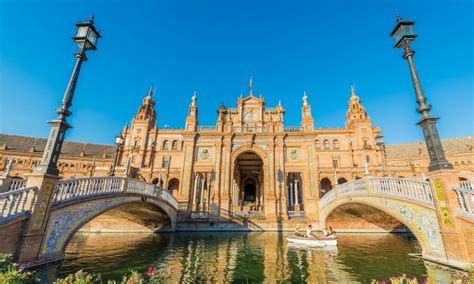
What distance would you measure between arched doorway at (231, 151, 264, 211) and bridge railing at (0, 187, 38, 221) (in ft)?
63.6

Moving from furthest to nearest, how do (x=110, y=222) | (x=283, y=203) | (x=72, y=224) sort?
(x=283, y=203)
(x=110, y=222)
(x=72, y=224)

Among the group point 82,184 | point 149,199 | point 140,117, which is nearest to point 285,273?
point 82,184

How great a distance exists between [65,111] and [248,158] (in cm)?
2429

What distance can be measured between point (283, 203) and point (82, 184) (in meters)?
19.1

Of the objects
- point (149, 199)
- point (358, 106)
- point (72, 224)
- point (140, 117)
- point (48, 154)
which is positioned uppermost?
point (358, 106)

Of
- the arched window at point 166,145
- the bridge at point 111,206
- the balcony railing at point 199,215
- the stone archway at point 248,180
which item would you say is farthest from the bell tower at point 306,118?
the arched window at point 166,145

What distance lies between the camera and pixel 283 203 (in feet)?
78.3

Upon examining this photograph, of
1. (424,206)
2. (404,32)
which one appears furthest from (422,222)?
(404,32)

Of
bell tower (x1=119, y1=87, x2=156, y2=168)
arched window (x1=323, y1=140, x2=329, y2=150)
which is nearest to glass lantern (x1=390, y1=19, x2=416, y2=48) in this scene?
arched window (x1=323, y1=140, x2=329, y2=150)

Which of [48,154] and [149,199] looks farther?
[149,199]

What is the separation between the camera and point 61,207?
8891 mm

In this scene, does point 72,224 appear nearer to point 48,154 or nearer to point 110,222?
point 48,154

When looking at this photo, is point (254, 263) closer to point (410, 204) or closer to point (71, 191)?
point (410, 204)

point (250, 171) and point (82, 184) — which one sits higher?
point (250, 171)
